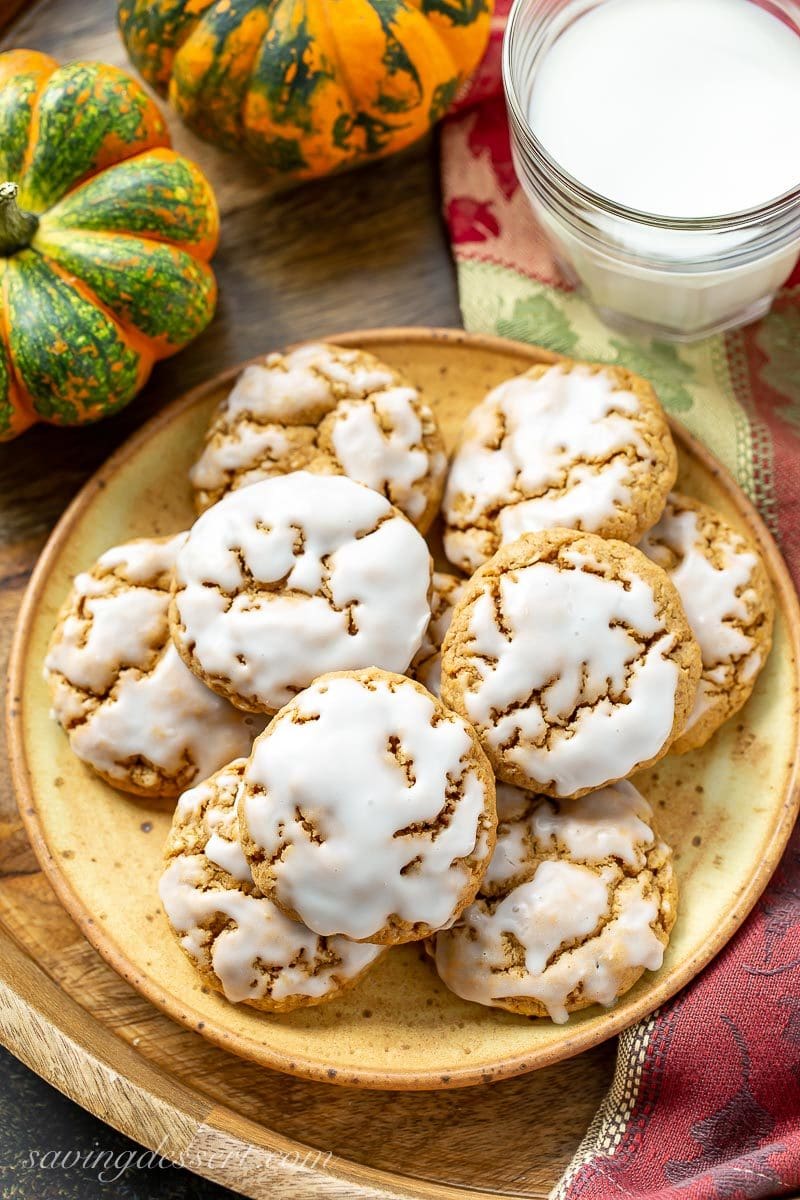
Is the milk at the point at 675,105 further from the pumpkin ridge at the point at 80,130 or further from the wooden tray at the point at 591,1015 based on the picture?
the pumpkin ridge at the point at 80,130

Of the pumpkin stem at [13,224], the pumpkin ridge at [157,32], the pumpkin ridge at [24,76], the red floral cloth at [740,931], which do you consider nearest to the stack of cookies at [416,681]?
the red floral cloth at [740,931]

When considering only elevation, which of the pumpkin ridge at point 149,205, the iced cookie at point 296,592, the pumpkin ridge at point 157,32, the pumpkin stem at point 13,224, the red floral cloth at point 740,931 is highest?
the pumpkin ridge at point 157,32

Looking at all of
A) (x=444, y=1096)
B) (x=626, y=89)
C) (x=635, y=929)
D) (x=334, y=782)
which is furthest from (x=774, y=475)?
(x=444, y=1096)

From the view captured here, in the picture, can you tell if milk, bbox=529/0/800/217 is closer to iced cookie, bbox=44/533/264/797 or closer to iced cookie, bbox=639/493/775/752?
iced cookie, bbox=639/493/775/752

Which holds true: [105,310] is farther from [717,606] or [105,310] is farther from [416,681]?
[717,606]

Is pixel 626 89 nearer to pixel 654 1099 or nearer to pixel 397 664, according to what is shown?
pixel 397 664

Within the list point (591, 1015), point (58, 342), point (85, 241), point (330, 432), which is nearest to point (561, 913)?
point (591, 1015)

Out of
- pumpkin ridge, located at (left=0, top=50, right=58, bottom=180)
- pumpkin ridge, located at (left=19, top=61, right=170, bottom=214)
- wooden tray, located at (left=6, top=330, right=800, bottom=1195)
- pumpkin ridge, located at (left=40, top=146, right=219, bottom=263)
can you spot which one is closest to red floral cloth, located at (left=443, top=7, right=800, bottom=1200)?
wooden tray, located at (left=6, top=330, right=800, bottom=1195)
